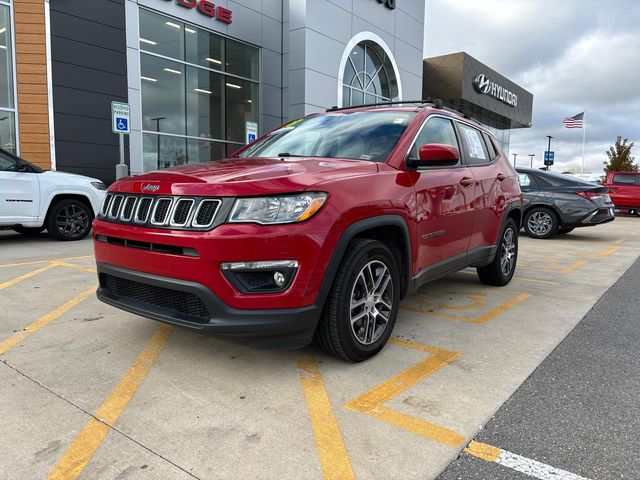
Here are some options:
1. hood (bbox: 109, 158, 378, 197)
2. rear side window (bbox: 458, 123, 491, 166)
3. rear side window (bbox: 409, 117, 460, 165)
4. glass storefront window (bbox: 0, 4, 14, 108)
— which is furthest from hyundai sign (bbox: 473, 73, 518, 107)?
hood (bbox: 109, 158, 378, 197)

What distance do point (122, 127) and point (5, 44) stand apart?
4.24 metres

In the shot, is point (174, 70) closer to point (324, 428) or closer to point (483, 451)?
point (324, 428)

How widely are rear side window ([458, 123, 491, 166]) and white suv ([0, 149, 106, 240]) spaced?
22.1 ft

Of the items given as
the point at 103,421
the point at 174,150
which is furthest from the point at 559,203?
the point at 174,150

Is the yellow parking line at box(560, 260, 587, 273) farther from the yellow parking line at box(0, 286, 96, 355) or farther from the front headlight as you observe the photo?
the yellow parking line at box(0, 286, 96, 355)

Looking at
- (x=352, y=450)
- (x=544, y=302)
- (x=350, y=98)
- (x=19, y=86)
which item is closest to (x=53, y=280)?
(x=352, y=450)

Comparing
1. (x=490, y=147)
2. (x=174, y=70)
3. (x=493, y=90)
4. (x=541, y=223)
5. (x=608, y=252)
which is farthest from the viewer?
(x=493, y=90)

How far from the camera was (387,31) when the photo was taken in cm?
2019

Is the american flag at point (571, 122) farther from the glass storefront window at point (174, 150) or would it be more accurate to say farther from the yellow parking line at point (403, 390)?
the yellow parking line at point (403, 390)

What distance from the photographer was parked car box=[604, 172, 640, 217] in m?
18.7

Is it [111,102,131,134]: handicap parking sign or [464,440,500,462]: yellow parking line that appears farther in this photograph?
[111,102,131,134]: handicap parking sign

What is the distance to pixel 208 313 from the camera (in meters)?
2.66

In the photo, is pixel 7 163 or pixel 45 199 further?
pixel 45 199

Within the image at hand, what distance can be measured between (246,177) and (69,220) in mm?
7058
